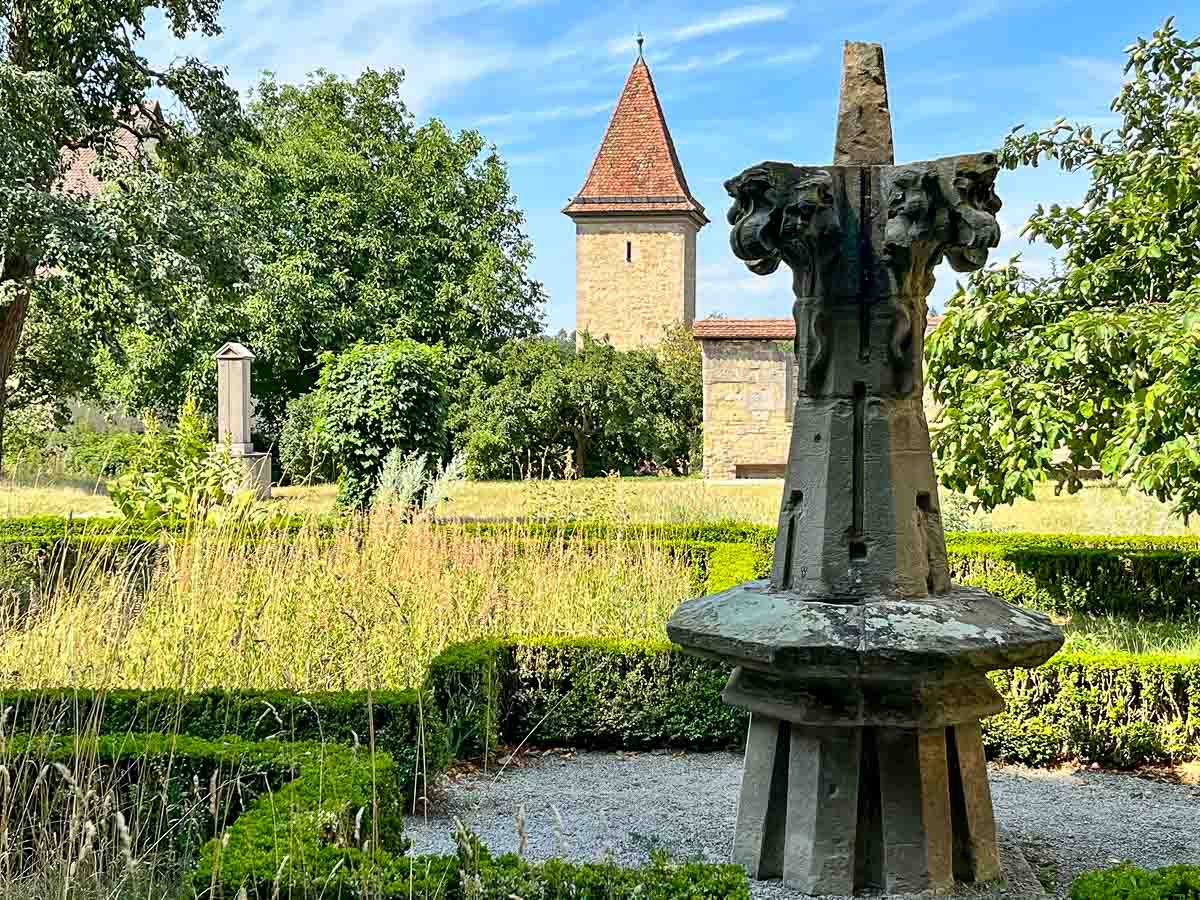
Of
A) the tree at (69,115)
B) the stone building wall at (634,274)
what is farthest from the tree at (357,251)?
the tree at (69,115)

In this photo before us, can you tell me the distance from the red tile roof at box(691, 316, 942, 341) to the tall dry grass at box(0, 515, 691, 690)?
9939 millimetres

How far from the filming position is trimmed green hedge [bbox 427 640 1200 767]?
581 centimetres

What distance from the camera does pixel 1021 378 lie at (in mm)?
7211

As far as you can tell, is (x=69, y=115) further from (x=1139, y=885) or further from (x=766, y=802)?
(x=1139, y=885)

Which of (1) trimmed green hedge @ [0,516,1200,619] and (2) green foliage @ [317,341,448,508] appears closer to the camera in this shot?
(1) trimmed green hedge @ [0,516,1200,619]

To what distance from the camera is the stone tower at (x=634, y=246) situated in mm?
30641

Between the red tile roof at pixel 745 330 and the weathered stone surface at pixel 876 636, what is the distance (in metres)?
14.2

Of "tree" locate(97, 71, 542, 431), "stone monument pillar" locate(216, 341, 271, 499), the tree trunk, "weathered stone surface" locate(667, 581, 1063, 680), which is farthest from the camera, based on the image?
"tree" locate(97, 71, 542, 431)

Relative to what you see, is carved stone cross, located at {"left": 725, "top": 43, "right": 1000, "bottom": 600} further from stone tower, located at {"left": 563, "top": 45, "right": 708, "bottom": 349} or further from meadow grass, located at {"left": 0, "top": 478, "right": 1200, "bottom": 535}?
stone tower, located at {"left": 563, "top": 45, "right": 708, "bottom": 349}

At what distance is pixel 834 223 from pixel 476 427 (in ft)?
64.6

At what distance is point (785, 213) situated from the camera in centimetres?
355

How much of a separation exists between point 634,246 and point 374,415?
59.1ft

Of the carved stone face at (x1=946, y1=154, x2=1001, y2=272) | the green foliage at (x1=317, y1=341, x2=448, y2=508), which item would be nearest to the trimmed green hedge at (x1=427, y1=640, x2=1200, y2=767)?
the carved stone face at (x1=946, y1=154, x2=1001, y2=272)

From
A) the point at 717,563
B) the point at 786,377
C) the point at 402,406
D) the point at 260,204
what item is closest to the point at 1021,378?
the point at 717,563
